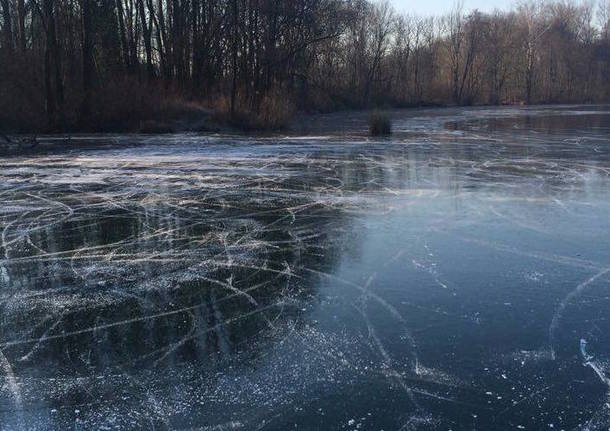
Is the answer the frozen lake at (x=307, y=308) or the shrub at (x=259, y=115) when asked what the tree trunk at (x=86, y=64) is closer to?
the shrub at (x=259, y=115)

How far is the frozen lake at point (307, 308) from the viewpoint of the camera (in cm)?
369

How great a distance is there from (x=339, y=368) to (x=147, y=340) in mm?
1507

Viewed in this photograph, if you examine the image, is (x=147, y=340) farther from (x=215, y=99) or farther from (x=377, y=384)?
(x=215, y=99)

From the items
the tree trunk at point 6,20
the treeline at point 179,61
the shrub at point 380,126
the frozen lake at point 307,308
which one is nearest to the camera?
the frozen lake at point 307,308

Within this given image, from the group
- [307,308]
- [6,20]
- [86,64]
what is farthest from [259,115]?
[307,308]

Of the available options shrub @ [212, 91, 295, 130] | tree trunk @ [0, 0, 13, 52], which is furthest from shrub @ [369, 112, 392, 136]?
tree trunk @ [0, 0, 13, 52]

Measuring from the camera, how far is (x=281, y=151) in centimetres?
1934

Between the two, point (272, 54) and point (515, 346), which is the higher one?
point (272, 54)

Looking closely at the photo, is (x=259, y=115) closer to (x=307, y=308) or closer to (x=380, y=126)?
(x=380, y=126)

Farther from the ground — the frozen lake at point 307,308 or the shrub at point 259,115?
the shrub at point 259,115

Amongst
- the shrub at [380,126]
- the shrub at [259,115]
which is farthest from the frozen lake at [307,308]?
the shrub at [259,115]

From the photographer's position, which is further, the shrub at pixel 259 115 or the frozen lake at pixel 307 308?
the shrub at pixel 259 115

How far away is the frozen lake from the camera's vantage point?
3.69 m

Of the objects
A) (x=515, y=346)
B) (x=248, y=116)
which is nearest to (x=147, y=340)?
(x=515, y=346)
